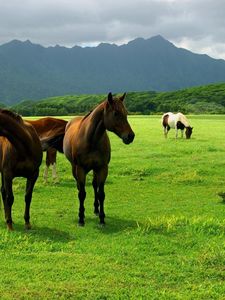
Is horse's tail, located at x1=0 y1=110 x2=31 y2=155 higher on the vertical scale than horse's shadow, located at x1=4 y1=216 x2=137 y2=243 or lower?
higher

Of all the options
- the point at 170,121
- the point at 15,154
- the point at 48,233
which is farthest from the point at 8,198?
the point at 170,121

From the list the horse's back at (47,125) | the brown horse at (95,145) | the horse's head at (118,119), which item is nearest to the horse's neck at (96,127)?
the brown horse at (95,145)

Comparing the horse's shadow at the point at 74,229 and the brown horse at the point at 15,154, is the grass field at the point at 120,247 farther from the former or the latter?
the brown horse at the point at 15,154

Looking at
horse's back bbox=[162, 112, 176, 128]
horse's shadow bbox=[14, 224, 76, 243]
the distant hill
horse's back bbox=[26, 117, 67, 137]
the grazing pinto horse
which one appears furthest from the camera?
the distant hill

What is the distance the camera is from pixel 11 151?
9.42 metres

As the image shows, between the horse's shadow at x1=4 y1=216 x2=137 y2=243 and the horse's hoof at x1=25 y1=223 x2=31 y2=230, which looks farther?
the horse's hoof at x1=25 y1=223 x2=31 y2=230

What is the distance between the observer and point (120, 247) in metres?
8.09

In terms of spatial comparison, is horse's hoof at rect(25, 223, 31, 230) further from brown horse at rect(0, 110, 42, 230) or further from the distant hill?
the distant hill

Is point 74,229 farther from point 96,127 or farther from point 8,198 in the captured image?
point 96,127

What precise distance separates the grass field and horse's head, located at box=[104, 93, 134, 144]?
1981 millimetres

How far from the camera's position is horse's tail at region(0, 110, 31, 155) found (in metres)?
9.27

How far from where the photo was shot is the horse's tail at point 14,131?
927 centimetres

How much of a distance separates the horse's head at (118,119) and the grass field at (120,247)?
1.98 m

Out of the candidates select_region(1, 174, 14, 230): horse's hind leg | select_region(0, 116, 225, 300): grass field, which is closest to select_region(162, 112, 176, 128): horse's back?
select_region(0, 116, 225, 300): grass field
